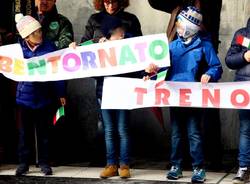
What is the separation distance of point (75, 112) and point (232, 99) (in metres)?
2.69

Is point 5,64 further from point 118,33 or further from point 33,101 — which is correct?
point 118,33

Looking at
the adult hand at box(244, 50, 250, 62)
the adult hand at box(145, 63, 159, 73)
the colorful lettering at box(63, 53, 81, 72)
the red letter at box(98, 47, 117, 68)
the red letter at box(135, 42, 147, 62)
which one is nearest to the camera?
the adult hand at box(244, 50, 250, 62)

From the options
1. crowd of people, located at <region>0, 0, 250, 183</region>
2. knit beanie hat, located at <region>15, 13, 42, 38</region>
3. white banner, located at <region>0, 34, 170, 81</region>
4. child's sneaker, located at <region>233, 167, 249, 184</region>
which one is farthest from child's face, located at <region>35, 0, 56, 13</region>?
child's sneaker, located at <region>233, 167, 249, 184</region>

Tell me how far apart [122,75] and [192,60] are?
74cm

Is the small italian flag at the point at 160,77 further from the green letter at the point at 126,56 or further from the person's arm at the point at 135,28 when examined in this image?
the person's arm at the point at 135,28

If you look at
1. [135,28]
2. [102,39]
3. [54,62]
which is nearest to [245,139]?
[135,28]

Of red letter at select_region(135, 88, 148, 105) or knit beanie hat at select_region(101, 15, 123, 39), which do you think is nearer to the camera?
red letter at select_region(135, 88, 148, 105)

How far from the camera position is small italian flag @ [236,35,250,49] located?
21.6ft

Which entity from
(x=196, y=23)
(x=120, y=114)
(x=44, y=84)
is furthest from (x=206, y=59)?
(x=44, y=84)

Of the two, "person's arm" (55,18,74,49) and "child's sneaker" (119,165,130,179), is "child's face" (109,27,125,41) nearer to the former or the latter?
"person's arm" (55,18,74,49)

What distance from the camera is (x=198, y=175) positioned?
6762 mm

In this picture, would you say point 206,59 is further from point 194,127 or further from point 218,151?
point 218,151

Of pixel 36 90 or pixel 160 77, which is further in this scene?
pixel 36 90

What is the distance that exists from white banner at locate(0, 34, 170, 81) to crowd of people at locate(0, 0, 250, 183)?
0.08 m
